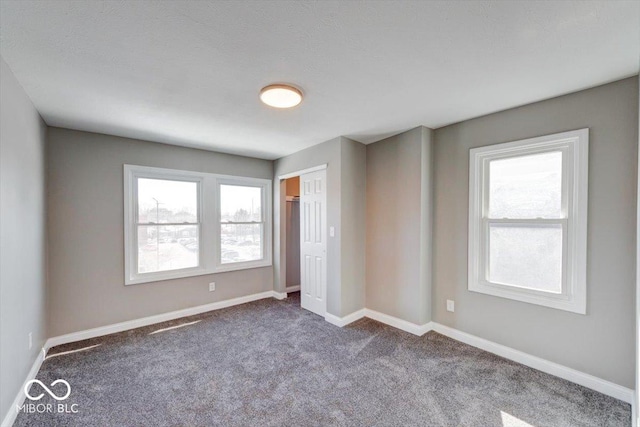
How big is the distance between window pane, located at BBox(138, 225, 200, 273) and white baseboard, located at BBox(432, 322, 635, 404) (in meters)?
3.43

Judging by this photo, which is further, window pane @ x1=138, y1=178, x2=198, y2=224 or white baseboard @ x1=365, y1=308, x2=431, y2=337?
window pane @ x1=138, y1=178, x2=198, y2=224

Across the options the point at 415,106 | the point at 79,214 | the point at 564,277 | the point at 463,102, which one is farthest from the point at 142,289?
the point at 564,277

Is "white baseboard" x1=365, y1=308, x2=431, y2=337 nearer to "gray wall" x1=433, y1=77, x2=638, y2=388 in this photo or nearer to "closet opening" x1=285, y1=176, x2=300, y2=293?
"gray wall" x1=433, y1=77, x2=638, y2=388

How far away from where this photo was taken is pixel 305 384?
2295 mm

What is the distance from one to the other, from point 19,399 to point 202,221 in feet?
8.03

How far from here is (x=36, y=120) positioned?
2611 mm

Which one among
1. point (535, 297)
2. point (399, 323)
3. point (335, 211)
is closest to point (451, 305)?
point (399, 323)

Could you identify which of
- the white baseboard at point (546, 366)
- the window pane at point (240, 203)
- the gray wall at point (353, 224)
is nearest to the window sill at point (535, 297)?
the white baseboard at point (546, 366)

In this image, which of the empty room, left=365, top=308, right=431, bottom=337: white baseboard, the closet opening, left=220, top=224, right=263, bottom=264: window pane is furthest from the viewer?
the closet opening

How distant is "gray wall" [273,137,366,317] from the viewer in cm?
358

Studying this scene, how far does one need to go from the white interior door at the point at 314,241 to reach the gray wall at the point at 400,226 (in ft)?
1.98

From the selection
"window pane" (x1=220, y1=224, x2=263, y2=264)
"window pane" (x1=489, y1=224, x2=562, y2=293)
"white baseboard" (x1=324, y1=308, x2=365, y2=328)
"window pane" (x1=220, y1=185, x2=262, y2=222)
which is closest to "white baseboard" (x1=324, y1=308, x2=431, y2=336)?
"white baseboard" (x1=324, y1=308, x2=365, y2=328)

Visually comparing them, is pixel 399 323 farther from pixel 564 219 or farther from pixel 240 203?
pixel 240 203

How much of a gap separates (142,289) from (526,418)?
4.05m
